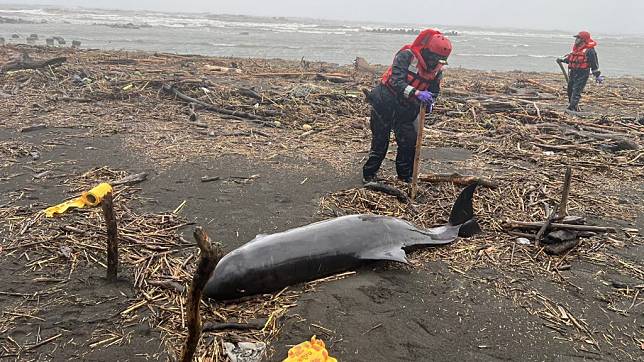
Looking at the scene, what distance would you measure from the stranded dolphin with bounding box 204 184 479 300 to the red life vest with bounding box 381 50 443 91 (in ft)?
7.64

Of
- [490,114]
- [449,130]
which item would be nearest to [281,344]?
[449,130]

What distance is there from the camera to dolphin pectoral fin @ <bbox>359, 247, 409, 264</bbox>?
467cm

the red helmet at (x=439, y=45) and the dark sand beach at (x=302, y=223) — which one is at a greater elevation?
the red helmet at (x=439, y=45)

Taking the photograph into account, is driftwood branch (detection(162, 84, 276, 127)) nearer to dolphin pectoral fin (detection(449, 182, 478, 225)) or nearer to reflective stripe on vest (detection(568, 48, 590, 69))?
dolphin pectoral fin (detection(449, 182, 478, 225))

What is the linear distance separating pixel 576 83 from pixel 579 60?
25.4 inches

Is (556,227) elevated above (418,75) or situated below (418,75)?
below

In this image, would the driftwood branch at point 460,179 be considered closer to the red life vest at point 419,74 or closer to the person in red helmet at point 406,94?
the person in red helmet at point 406,94

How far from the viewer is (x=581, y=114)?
1277 centimetres

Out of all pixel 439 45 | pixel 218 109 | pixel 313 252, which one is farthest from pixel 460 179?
pixel 218 109

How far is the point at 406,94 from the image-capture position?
6.68 meters

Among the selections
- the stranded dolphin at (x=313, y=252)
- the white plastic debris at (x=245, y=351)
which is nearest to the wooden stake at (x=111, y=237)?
the stranded dolphin at (x=313, y=252)

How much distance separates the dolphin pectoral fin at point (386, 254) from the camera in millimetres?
4672

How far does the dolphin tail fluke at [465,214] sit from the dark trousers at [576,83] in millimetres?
9960

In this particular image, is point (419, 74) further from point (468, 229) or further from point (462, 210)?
point (468, 229)
